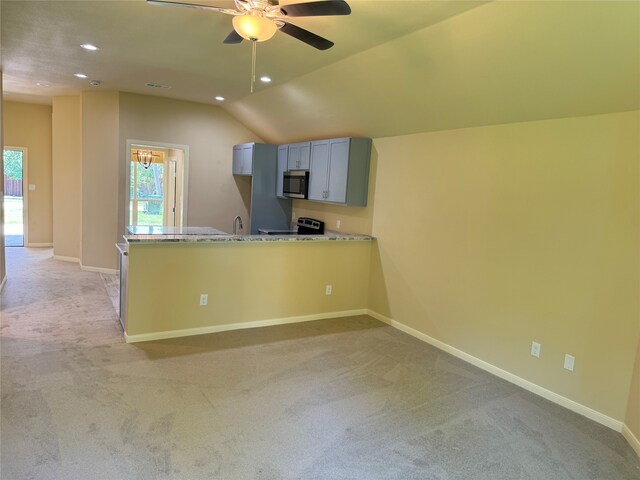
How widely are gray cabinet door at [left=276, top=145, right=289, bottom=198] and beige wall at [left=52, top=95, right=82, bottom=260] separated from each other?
11.4 feet

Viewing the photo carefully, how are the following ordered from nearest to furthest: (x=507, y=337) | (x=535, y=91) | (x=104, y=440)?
(x=104, y=440), (x=535, y=91), (x=507, y=337)

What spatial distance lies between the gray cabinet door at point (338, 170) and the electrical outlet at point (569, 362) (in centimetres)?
275

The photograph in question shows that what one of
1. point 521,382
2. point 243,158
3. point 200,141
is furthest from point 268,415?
point 200,141

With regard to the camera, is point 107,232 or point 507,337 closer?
point 507,337

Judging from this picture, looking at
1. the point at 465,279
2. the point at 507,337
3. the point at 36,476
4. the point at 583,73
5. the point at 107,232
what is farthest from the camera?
the point at 107,232

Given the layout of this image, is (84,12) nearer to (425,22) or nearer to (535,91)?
(425,22)

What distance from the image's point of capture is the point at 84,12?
Result: 3002 mm

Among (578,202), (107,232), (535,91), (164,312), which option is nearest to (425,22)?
(535,91)

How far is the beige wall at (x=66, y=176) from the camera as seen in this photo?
689cm

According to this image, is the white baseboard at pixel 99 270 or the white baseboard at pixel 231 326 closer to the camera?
the white baseboard at pixel 231 326

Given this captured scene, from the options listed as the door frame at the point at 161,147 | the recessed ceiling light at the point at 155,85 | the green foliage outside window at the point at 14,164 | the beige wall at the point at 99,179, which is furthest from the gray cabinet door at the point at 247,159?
the green foliage outside window at the point at 14,164

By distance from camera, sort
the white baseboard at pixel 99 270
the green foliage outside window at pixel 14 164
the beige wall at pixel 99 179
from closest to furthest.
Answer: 1. the beige wall at pixel 99 179
2. the white baseboard at pixel 99 270
3. the green foliage outside window at pixel 14 164

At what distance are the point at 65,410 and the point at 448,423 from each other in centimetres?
252

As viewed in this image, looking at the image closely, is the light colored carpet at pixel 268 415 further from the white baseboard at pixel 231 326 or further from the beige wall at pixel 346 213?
the beige wall at pixel 346 213
